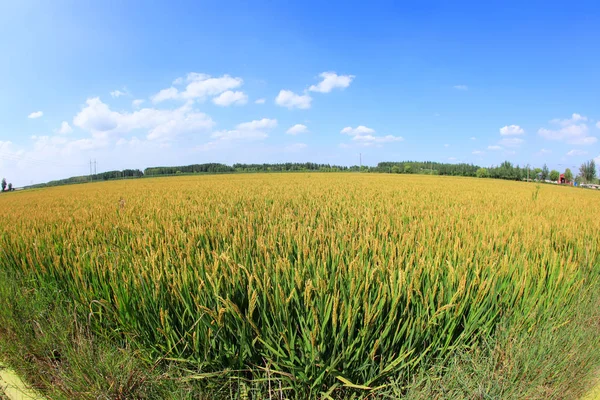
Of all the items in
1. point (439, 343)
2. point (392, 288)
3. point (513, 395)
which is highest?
point (392, 288)

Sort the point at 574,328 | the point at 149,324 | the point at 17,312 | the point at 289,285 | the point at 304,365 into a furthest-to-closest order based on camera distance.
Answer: the point at 17,312
the point at 574,328
the point at 149,324
the point at 289,285
the point at 304,365

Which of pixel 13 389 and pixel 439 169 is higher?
pixel 439 169

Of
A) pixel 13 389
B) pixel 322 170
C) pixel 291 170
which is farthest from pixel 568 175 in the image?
pixel 13 389

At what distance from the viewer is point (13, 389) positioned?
5.95 feet

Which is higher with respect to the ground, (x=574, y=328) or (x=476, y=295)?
(x=476, y=295)

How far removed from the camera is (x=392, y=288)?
137 cm

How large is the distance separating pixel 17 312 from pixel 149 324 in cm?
162

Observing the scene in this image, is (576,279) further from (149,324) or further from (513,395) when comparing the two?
(149,324)

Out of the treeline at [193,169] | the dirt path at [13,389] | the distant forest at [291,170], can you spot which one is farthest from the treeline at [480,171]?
the dirt path at [13,389]

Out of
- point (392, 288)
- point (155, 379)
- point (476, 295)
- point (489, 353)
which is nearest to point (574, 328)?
point (489, 353)

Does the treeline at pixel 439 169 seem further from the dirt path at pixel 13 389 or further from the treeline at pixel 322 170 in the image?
the dirt path at pixel 13 389

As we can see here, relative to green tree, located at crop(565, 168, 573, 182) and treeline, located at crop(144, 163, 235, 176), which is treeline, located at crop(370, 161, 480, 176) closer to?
green tree, located at crop(565, 168, 573, 182)

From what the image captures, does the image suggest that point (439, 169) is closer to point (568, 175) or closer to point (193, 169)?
point (568, 175)

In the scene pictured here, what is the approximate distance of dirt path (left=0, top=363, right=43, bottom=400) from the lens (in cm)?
175
